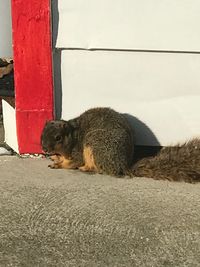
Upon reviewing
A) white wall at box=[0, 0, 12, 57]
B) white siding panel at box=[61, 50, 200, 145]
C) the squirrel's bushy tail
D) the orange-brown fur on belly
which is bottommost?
the orange-brown fur on belly

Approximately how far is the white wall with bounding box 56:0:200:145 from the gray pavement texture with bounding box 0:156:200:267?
70cm

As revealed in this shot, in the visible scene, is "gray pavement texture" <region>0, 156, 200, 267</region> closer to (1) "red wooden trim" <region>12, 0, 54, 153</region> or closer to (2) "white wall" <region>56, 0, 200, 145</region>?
(1) "red wooden trim" <region>12, 0, 54, 153</region>

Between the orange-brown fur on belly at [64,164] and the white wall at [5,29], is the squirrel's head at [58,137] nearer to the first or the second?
the orange-brown fur on belly at [64,164]

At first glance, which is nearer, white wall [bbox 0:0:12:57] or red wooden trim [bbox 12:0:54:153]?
red wooden trim [bbox 12:0:54:153]

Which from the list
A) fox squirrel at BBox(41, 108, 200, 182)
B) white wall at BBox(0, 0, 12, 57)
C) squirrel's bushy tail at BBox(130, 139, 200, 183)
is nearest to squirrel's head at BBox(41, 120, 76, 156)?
fox squirrel at BBox(41, 108, 200, 182)

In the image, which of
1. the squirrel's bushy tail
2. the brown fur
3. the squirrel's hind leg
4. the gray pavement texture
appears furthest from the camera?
the squirrel's hind leg

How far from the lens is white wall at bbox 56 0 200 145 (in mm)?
5145

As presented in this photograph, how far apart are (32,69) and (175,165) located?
1.59 metres

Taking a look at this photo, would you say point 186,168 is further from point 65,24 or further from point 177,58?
point 65,24

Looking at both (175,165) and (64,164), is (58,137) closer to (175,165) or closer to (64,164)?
(64,164)

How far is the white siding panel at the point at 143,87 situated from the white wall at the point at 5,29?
103cm

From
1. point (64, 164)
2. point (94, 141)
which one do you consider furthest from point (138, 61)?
point (64, 164)

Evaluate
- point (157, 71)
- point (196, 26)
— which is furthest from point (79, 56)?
point (196, 26)

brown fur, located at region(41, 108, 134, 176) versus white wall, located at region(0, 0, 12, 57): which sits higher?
white wall, located at region(0, 0, 12, 57)
